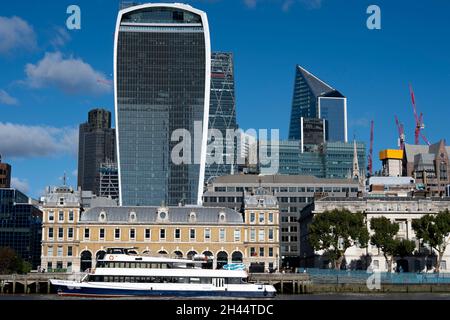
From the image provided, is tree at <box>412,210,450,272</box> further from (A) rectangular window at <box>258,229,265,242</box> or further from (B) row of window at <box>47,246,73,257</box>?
(B) row of window at <box>47,246,73,257</box>

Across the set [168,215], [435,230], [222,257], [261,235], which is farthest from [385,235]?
[168,215]

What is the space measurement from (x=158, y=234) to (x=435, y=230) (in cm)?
4836

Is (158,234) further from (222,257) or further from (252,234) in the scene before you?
(252,234)

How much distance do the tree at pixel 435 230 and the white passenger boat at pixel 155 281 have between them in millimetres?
40518

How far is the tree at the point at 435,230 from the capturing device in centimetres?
11350

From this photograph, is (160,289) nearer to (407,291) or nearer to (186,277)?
(186,277)

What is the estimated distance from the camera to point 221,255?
12681 centimetres

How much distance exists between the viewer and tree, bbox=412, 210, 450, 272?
11350 centimetres

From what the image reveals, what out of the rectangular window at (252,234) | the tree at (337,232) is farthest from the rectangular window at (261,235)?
the tree at (337,232)

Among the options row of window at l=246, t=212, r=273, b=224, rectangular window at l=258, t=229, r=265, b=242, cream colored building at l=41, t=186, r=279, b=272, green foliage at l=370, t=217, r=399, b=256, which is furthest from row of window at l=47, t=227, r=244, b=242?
green foliage at l=370, t=217, r=399, b=256

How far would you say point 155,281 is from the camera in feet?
271

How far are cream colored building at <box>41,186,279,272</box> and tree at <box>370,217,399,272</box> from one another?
20040 millimetres

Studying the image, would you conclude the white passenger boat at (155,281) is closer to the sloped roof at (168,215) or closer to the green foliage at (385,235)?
the green foliage at (385,235)
